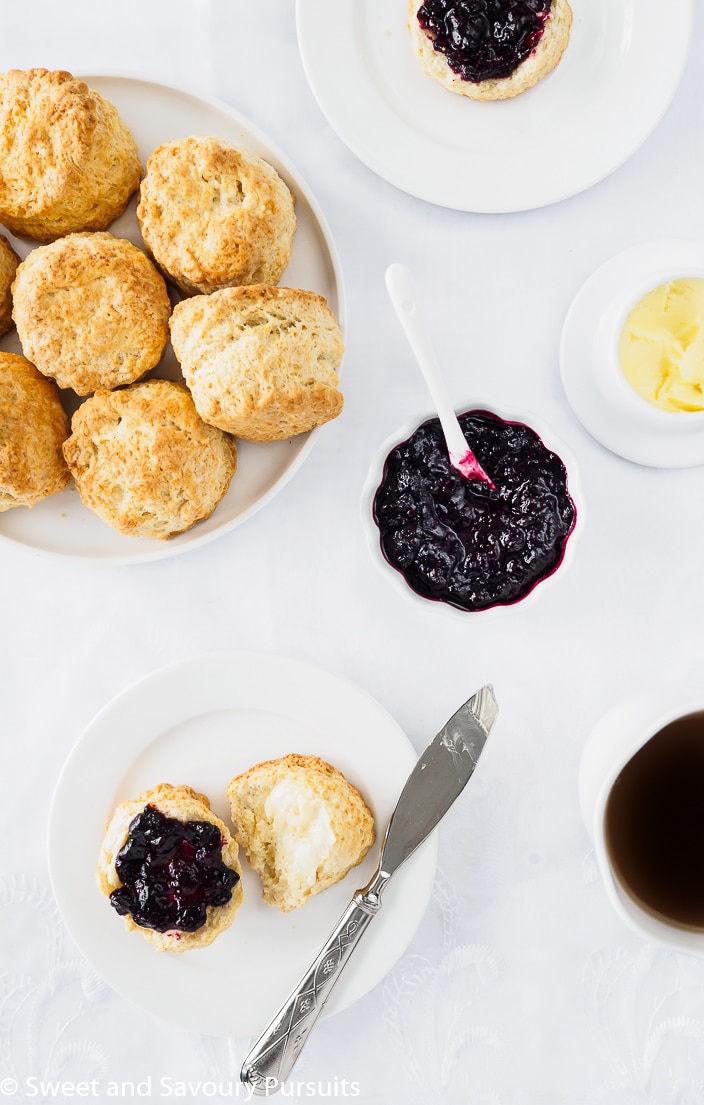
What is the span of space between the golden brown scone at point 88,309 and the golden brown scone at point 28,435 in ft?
0.22

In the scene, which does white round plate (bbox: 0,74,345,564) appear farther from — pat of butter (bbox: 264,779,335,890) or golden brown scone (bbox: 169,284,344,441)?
pat of butter (bbox: 264,779,335,890)

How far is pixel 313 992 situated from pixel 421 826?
497 mm

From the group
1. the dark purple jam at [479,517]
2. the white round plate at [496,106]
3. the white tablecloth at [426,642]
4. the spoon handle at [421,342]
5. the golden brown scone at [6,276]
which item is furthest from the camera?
the white tablecloth at [426,642]

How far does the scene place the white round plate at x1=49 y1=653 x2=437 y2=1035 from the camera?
2.14 meters

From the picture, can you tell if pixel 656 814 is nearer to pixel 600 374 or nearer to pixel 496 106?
pixel 600 374

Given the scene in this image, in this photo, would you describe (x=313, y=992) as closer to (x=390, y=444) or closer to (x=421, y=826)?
(x=421, y=826)

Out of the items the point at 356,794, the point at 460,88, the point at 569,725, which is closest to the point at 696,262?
the point at 460,88

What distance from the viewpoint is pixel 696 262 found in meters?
2.12

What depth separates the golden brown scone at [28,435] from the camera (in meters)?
1.91

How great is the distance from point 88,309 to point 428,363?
0.81 meters

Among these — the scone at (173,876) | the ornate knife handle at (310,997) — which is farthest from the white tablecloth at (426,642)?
the scone at (173,876)

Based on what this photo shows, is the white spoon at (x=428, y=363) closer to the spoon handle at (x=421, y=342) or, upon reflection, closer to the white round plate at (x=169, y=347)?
the spoon handle at (x=421, y=342)

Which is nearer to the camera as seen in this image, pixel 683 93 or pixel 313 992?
pixel 313 992

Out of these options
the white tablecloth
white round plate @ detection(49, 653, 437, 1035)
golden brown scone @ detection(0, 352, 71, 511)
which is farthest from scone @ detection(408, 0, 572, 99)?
white round plate @ detection(49, 653, 437, 1035)
